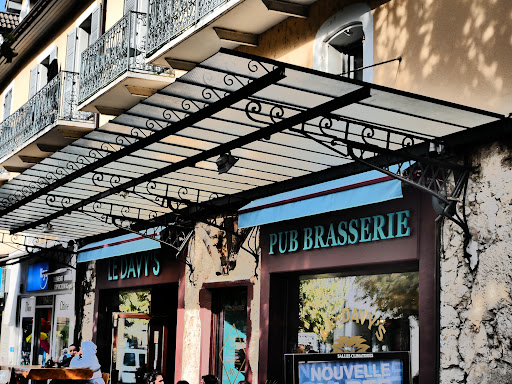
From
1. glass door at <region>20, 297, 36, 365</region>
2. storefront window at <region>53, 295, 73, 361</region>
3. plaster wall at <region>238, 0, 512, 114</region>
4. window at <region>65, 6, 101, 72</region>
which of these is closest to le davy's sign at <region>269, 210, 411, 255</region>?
plaster wall at <region>238, 0, 512, 114</region>

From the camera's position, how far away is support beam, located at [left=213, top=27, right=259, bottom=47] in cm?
1205

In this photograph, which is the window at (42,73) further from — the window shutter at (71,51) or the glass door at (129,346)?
the glass door at (129,346)

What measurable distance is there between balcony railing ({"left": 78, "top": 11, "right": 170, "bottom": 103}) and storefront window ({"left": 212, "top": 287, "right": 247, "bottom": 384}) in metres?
4.23

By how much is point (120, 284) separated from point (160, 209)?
3.30 meters

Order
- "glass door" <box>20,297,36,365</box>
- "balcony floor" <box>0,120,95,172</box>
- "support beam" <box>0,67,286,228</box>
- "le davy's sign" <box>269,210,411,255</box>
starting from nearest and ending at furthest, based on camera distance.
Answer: "support beam" <box>0,67,286,228</box>, "le davy's sign" <box>269,210,411,255</box>, "balcony floor" <box>0,120,95,172</box>, "glass door" <box>20,297,36,365</box>

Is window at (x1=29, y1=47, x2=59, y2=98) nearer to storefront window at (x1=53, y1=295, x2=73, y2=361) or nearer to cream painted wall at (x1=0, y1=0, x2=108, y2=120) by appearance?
cream painted wall at (x1=0, y1=0, x2=108, y2=120)

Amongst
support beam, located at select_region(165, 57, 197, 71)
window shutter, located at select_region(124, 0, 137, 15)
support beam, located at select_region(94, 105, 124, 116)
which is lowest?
support beam, located at select_region(94, 105, 124, 116)

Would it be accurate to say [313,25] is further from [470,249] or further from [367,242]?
[470,249]

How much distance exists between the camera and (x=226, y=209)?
Answer: 12414 mm

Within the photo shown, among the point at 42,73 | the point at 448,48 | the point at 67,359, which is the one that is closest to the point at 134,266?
the point at 67,359

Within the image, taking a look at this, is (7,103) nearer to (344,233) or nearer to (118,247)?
(118,247)

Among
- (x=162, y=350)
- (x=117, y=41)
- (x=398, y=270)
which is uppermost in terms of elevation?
(x=117, y=41)

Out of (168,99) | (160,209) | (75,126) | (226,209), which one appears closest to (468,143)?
(168,99)

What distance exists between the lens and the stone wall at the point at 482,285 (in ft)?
26.0
